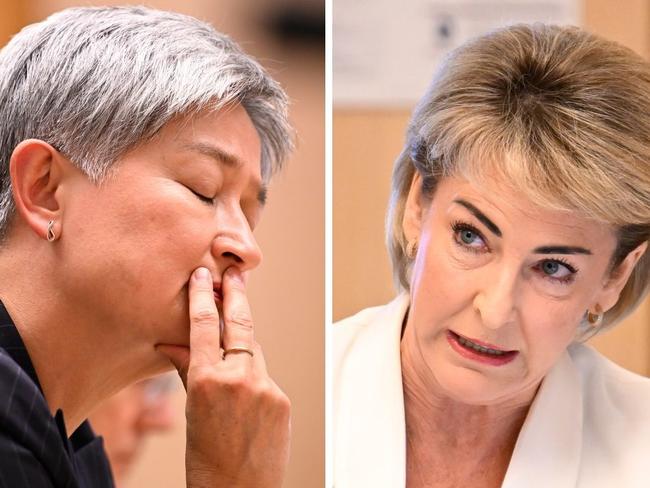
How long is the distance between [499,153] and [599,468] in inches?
19.7

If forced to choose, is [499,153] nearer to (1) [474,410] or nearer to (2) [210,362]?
(1) [474,410]

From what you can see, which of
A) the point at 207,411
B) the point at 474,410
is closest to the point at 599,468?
the point at 474,410

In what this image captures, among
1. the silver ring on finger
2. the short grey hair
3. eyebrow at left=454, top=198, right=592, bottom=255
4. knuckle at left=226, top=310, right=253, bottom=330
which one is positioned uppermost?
the short grey hair

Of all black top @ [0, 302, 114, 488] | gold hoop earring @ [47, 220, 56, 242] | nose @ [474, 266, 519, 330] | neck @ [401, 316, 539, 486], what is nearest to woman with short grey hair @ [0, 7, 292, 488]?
gold hoop earring @ [47, 220, 56, 242]

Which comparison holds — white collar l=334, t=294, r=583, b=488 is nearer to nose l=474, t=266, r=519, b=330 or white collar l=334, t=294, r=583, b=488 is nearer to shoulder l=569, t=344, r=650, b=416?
shoulder l=569, t=344, r=650, b=416

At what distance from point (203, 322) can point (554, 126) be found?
0.58 metres

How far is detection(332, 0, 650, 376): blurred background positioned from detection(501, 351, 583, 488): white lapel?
0.26ft

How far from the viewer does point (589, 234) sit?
55.0 inches

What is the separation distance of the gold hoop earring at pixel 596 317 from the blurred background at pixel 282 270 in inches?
21.6

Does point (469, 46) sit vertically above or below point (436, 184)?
above

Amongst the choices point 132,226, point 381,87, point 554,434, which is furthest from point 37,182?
point 554,434

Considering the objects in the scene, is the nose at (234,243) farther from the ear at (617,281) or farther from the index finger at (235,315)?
the ear at (617,281)

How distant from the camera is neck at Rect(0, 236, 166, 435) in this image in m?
1.44

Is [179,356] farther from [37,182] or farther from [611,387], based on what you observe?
[611,387]
